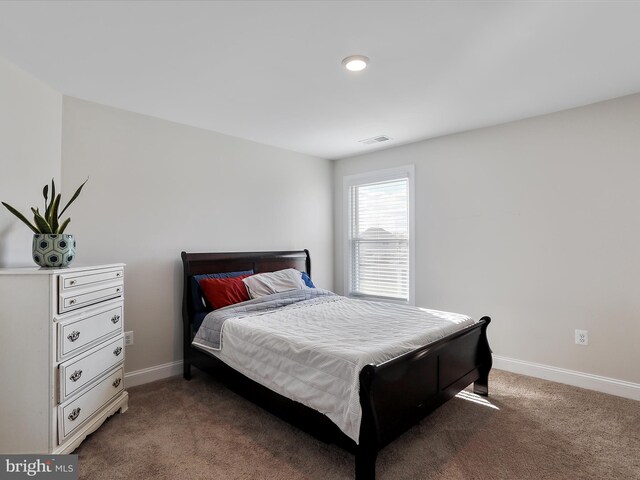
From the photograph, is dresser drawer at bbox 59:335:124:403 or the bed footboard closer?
the bed footboard

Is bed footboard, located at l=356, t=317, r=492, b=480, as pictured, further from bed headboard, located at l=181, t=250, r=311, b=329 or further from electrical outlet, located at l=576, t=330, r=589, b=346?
bed headboard, located at l=181, t=250, r=311, b=329

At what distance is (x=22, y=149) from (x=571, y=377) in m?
4.64

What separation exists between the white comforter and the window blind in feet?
3.98

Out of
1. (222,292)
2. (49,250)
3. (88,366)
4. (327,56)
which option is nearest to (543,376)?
(222,292)

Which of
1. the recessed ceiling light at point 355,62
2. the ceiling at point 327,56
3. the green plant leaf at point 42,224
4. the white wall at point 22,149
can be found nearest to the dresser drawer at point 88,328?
the green plant leaf at point 42,224

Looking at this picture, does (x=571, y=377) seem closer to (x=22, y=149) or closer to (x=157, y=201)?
(x=157, y=201)

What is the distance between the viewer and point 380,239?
14.5 ft

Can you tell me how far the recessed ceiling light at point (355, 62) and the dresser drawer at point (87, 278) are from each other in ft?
6.94

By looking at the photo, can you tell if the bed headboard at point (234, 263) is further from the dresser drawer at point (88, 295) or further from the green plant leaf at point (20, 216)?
the green plant leaf at point (20, 216)

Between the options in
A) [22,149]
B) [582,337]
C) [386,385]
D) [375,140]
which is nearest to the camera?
[386,385]

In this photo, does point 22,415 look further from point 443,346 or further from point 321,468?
point 443,346

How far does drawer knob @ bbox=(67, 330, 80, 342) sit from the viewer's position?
6.59ft

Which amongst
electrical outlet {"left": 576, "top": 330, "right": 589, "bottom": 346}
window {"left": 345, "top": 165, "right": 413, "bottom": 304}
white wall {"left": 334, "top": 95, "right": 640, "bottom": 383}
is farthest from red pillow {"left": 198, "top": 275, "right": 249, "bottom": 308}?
electrical outlet {"left": 576, "top": 330, "right": 589, "bottom": 346}

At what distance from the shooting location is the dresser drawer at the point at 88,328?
1.96m
